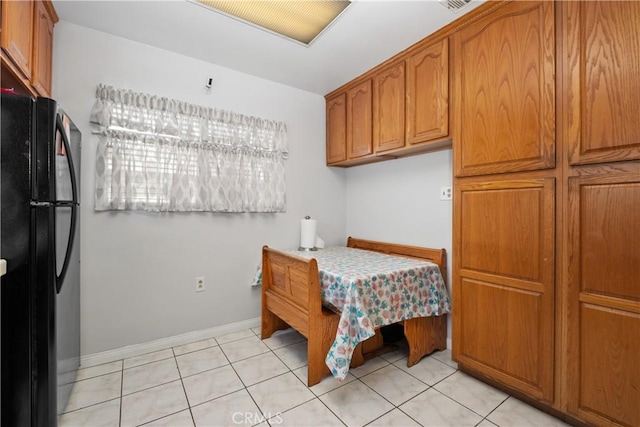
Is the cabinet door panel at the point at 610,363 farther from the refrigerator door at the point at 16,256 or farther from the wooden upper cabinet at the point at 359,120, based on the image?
the refrigerator door at the point at 16,256

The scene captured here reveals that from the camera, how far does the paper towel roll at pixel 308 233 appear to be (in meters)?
2.84

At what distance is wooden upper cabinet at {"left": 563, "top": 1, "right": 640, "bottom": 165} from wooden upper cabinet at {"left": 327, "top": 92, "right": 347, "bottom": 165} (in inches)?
71.6

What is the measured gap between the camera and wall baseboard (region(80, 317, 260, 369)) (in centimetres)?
203

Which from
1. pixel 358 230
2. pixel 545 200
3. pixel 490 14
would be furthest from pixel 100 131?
pixel 545 200

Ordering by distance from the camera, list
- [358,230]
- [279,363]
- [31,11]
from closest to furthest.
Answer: [31,11] → [279,363] → [358,230]

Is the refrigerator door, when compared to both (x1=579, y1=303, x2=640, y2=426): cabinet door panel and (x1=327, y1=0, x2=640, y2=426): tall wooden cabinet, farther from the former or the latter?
(x1=579, y1=303, x2=640, y2=426): cabinet door panel

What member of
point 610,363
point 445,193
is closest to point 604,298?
point 610,363

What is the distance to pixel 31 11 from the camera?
4.93ft

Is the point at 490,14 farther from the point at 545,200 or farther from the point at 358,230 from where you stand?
the point at 358,230

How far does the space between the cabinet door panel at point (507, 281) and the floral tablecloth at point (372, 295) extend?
8.6 inches

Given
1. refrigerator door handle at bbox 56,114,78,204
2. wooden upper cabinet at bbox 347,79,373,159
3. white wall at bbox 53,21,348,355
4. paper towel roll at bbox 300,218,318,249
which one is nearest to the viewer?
refrigerator door handle at bbox 56,114,78,204

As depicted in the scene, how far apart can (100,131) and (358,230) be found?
8.02 ft

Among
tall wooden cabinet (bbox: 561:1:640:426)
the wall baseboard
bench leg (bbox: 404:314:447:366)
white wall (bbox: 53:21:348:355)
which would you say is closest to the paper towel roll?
white wall (bbox: 53:21:348:355)

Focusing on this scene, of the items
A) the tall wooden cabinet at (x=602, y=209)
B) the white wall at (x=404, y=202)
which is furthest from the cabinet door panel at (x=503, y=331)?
the white wall at (x=404, y=202)
